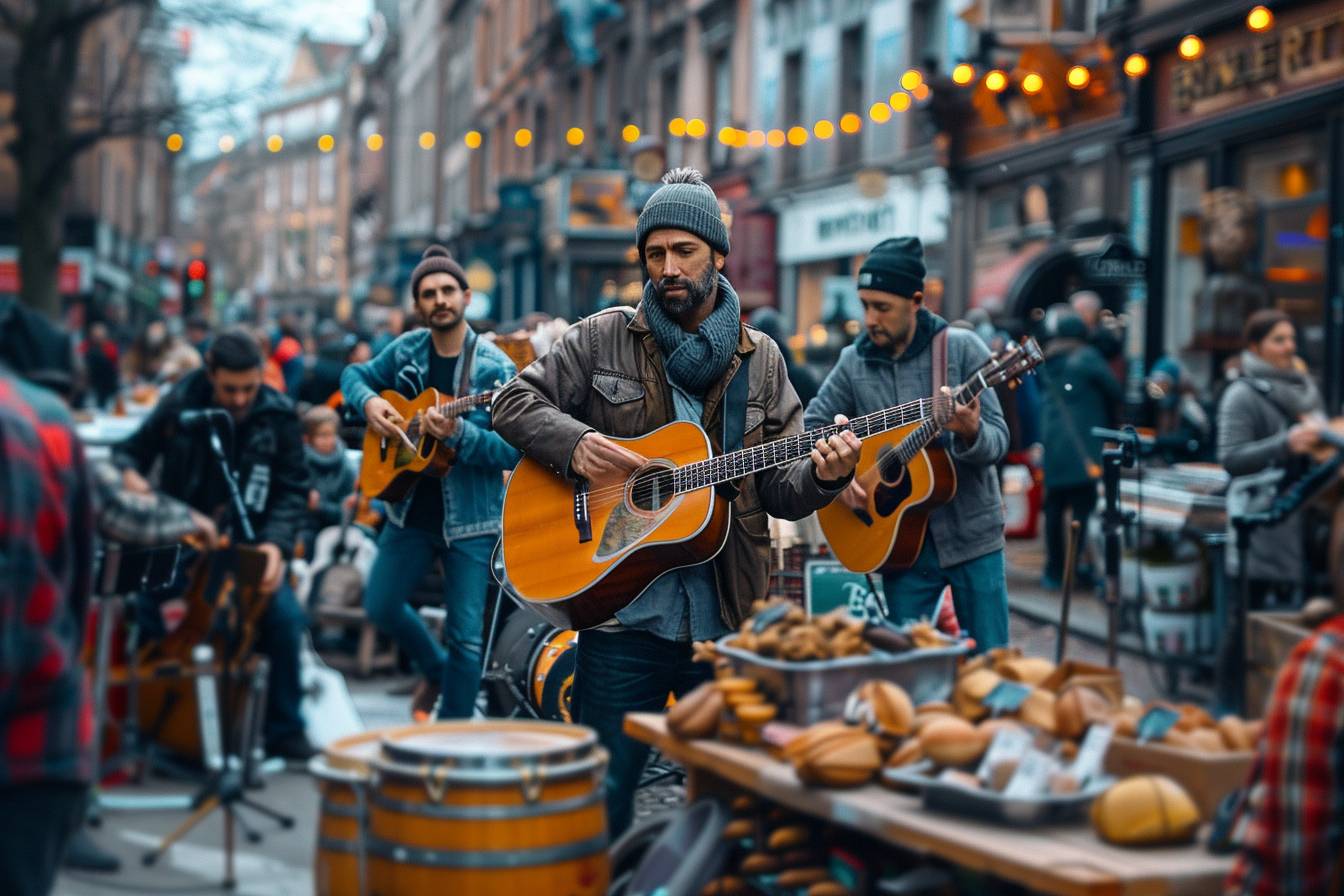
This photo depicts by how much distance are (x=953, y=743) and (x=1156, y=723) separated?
40cm

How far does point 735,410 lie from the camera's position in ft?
17.7

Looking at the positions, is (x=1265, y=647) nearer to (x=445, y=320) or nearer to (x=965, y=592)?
(x=965, y=592)

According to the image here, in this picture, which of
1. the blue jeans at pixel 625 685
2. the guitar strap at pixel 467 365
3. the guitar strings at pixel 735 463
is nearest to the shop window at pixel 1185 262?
the guitar strap at pixel 467 365

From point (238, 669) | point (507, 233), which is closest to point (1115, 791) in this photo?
point (238, 669)

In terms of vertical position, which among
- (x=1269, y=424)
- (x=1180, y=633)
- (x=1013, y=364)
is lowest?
(x=1180, y=633)

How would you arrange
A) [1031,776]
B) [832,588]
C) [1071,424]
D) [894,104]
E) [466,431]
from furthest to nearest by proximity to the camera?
1. [894,104]
2. [1071,424]
3. [832,588]
4. [466,431]
5. [1031,776]

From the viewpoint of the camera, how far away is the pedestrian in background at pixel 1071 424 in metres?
13.4

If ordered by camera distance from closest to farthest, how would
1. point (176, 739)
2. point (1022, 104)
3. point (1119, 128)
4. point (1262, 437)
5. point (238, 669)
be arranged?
point (238, 669)
point (176, 739)
point (1262, 437)
point (1119, 128)
point (1022, 104)

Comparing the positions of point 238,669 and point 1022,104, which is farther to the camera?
point 1022,104

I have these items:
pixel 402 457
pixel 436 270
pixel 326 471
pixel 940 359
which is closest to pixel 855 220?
pixel 326 471

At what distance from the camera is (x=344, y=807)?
13.6ft

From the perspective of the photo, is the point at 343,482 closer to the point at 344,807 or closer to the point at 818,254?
the point at 344,807

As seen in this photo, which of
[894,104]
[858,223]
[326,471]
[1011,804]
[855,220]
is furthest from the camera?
[855,220]

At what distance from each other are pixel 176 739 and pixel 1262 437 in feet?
17.7
